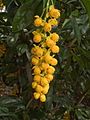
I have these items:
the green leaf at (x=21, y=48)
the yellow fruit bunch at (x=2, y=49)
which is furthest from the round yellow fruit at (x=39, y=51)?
the yellow fruit bunch at (x=2, y=49)

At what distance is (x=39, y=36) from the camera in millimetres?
746

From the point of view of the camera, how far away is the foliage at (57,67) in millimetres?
1046

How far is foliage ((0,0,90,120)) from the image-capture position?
105 cm

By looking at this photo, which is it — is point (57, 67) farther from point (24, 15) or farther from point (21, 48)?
point (24, 15)

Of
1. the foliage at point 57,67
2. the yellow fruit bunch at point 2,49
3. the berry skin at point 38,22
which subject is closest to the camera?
the berry skin at point 38,22

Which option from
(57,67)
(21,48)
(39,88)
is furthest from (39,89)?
(57,67)

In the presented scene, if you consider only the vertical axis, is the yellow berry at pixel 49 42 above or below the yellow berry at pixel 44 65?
above

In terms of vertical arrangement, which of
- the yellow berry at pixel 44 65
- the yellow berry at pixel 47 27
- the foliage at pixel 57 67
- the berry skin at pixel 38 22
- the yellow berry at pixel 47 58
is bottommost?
the foliage at pixel 57 67

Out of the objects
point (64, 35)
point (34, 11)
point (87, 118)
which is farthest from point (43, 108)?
point (34, 11)

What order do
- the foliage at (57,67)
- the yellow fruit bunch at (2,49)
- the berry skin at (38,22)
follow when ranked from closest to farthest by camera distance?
1. the berry skin at (38,22)
2. the foliage at (57,67)
3. the yellow fruit bunch at (2,49)

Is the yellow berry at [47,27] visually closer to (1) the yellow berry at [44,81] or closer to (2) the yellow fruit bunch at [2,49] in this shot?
(1) the yellow berry at [44,81]

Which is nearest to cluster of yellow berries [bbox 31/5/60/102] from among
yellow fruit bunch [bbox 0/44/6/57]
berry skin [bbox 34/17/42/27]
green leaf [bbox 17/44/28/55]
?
berry skin [bbox 34/17/42/27]

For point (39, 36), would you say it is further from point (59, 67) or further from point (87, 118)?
point (87, 118)

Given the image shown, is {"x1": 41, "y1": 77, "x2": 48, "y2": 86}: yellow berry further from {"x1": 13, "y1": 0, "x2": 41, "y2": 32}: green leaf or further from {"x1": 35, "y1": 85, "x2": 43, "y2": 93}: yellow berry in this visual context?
{"x1": 13, "y1": 0, "x2": 41, "y2": 32}: green leaf
